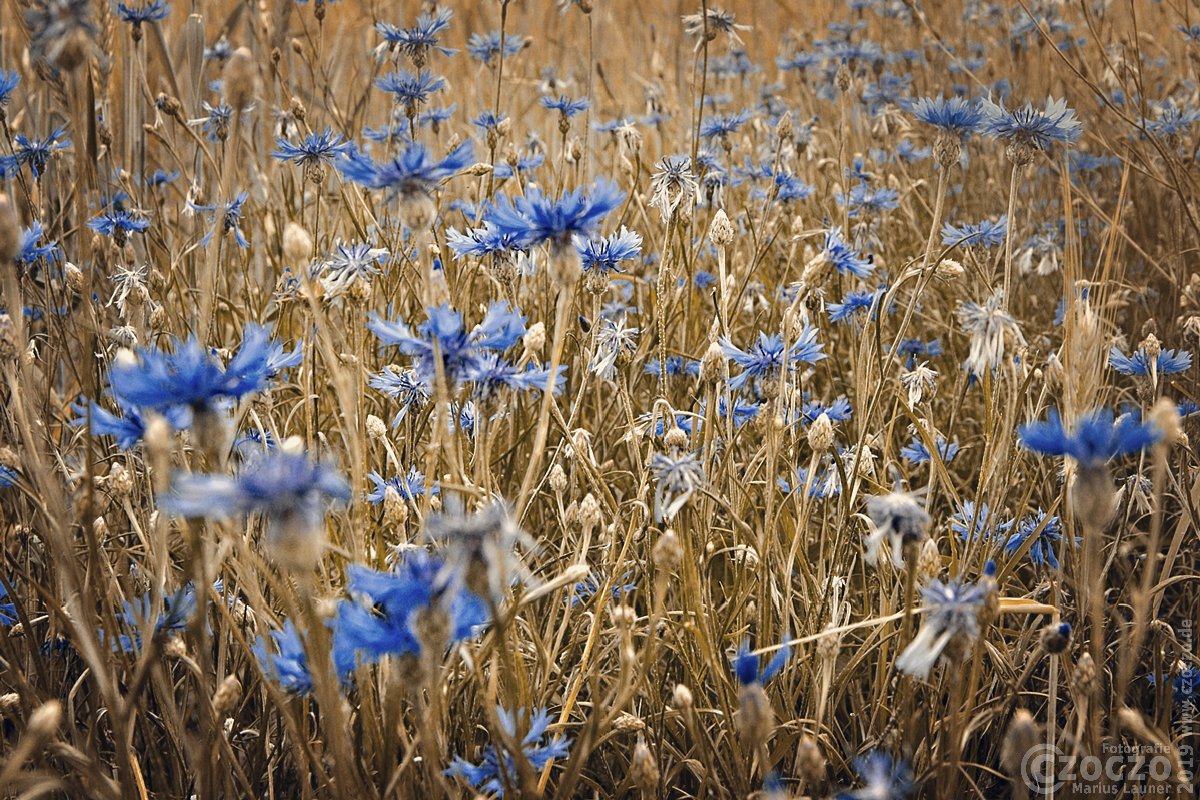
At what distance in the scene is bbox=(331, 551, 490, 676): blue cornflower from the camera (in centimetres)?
69

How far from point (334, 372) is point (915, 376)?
88cm

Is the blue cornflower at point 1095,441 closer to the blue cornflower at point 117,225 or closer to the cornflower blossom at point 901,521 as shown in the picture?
the cornflower blossom at point 901,521

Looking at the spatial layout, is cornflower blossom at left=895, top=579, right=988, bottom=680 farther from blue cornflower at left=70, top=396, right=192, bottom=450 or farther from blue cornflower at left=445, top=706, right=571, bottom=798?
blue cornflower at left=70, top=396, right=192, bottom=450

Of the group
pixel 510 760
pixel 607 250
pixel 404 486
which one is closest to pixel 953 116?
pixel 607 250

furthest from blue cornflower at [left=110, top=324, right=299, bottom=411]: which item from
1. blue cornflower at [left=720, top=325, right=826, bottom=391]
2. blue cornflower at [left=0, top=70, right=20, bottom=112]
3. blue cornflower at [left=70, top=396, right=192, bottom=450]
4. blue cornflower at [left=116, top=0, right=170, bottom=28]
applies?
blue cornflower at [left=116, top=0, right=170, bottom=28]

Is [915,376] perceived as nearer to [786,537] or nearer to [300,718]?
[786,537]

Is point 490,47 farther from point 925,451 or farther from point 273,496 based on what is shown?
point 273,496

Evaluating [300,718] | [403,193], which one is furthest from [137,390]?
[300,718]

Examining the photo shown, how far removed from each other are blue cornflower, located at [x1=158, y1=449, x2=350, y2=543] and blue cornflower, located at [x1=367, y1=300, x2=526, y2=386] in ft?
0.77

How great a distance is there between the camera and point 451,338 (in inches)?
34.6

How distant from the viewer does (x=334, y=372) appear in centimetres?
79

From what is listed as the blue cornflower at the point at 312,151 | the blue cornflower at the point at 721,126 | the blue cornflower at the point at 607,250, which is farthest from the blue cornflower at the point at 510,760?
the blue cornflower at the point at 721,126

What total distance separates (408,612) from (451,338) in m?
0.26

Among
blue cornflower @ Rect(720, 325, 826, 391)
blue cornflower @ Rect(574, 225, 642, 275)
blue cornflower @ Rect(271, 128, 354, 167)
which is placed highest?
blue cornflower @ Rect(271, 128, 354, 167)
